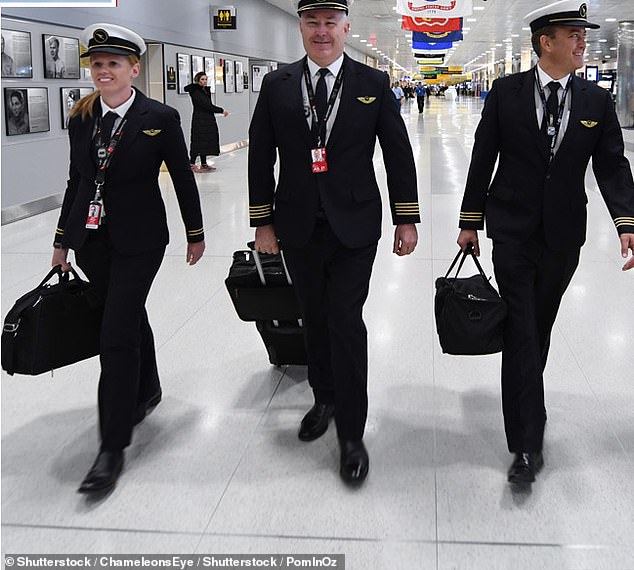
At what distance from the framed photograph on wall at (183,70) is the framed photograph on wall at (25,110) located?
5699 millimetres

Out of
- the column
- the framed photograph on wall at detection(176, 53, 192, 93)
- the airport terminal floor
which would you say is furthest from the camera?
the column

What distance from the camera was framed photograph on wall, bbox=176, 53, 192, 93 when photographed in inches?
598

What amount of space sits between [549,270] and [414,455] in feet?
2.99

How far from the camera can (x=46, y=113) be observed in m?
9.88

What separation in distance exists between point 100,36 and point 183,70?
13199 millimetres

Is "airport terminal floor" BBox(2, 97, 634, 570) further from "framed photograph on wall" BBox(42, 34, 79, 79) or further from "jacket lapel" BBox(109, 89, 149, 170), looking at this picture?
"framed photograph on wall" BBox(42, 34, 79, 79)

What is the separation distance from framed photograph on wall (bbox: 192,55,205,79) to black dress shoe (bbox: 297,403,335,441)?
13.9 m

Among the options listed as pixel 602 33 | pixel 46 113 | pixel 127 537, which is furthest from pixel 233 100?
pixel 602 33

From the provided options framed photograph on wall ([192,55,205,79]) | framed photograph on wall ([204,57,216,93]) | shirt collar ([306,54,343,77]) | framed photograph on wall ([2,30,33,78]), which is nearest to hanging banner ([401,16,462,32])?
framed photograph on wall ([204,57,216,93])

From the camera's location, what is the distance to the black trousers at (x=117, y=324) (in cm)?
294

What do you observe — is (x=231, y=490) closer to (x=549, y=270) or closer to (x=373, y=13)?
(x=549, y=270)

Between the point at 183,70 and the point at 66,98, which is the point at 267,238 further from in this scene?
the point at 183,70

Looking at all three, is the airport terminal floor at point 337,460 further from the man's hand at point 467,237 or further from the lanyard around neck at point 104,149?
the lanyard around neck at point 104,149

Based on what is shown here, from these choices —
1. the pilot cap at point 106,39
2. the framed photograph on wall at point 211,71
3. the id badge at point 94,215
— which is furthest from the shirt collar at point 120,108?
the framed photograph on wall at point 211,71
